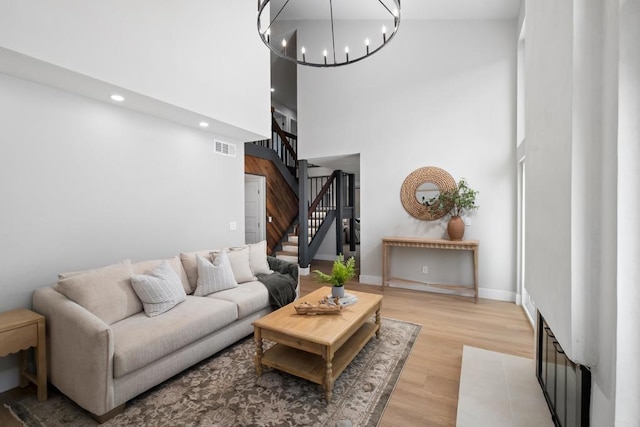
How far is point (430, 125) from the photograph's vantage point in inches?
189

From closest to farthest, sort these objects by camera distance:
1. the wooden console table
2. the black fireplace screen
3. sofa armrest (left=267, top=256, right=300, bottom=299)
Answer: the black fireplace screen
sofa armrest (left=267, top=256, right=300, bottom=299)
the wooden console table

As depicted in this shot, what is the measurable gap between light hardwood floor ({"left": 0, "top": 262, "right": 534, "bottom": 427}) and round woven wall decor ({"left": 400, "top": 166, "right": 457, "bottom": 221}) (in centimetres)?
128

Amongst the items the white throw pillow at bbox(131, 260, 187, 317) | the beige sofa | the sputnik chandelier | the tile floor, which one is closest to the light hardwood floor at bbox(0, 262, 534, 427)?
the tile floor

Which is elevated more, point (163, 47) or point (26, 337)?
point (163, 47)

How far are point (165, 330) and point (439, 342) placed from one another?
2569mm

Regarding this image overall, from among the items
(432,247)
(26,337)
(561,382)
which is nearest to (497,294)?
(432,247)

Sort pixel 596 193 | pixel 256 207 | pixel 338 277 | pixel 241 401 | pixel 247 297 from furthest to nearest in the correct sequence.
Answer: pixel 256 207 → pixel 247 297 → pixel 338 277 → pixel 241 401 → pixel 596 193

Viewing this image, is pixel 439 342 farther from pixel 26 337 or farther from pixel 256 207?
pixel 256 207

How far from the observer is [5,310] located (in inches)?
92.6

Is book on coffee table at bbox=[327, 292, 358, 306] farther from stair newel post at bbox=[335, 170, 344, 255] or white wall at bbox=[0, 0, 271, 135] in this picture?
stair newel post at bbox=[335, 170, 344, 255]

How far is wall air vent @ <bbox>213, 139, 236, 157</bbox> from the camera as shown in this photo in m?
4.32

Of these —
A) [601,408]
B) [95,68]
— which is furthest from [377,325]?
[95,68]

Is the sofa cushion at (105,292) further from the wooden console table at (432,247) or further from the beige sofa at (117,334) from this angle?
the wooden console table at (432,247)

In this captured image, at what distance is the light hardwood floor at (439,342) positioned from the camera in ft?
6.71
